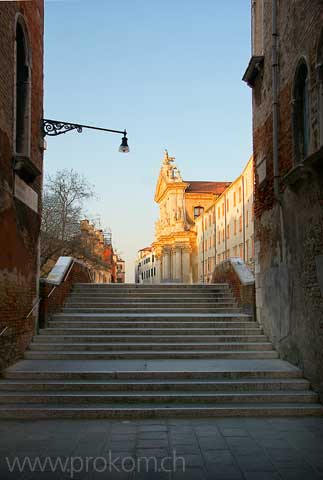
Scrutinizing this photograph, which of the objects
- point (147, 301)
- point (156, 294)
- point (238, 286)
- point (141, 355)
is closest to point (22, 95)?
point (141, 355)

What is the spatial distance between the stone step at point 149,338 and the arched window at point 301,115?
3.60 m

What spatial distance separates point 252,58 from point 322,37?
358 centimetres

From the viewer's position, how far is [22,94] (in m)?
9.07

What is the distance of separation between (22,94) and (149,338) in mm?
5051

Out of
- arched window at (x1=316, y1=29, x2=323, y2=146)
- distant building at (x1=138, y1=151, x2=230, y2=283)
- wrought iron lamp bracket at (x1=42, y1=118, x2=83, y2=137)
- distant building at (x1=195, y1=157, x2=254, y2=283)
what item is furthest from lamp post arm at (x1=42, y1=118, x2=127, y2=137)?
distant building at (x1=138, y1=151, x2=230, y2=283)

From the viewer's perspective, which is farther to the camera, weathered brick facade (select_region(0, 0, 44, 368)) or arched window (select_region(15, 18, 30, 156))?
arched window (select_region(15, 18, 30, 156))

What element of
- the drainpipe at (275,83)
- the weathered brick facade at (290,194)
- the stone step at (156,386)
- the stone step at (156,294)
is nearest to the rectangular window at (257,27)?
the weathered brick facade at (290,194)

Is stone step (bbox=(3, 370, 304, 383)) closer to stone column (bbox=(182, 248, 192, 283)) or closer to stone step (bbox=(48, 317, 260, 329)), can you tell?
stone step (bbox=(48, 317, 260, 329))

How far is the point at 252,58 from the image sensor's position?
1007 centimetres

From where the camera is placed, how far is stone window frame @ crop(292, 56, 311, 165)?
7.67 metres

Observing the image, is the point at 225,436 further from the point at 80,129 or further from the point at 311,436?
the point at 80,129

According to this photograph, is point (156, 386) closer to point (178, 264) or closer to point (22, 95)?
point (22, 95)

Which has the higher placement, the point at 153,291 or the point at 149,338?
the point at 153,291

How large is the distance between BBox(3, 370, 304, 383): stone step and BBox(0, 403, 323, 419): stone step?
0.79 meters
